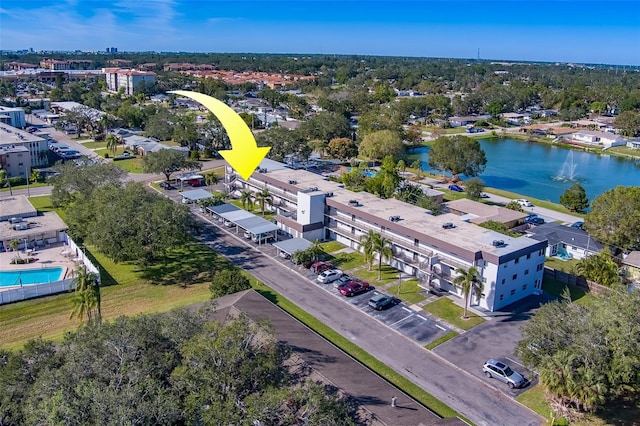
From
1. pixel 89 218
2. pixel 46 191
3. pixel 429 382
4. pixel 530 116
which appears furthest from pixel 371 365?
pixel 530 116

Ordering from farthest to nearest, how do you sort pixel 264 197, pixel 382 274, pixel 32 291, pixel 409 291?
pixel 264 197 < pixel 382 274 < pixel 409 291 < pixel 32 291

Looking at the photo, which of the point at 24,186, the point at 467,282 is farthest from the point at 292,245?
the point at 24,186

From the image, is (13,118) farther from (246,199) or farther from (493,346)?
(493,346)

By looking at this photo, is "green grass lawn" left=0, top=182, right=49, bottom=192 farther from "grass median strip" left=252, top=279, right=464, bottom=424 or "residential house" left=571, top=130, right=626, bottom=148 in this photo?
"residential house" left=571, top=130, right=626, bottom=148

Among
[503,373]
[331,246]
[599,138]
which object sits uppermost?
[599,138]

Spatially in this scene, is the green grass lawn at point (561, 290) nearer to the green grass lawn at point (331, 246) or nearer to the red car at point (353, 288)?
the red car at point (353, 288)

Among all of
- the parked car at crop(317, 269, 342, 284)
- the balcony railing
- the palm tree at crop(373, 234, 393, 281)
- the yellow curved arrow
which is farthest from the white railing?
the yellow curved arrow

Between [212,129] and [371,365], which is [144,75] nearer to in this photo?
[212,129]

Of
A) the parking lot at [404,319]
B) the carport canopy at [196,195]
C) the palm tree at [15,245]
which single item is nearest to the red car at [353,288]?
the parking lot at [404,319]
